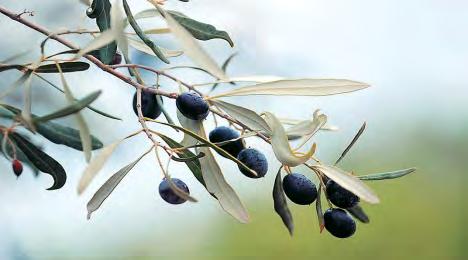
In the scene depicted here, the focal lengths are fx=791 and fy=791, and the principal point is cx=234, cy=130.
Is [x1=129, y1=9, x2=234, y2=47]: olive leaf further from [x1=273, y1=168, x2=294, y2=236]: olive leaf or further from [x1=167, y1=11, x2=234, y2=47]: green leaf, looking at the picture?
[x1=273, y1=168, x2=294, y2=236]: olive leaf

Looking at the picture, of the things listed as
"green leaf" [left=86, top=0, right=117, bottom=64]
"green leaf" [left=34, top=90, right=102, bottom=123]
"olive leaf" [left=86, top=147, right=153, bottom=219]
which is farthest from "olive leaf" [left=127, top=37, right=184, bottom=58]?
"green leaf" [left=34, top=90, right=102, bottom=123]

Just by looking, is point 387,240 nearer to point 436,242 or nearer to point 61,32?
point 436,242

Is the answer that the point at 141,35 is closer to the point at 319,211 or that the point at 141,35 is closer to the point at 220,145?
the point at 220,145

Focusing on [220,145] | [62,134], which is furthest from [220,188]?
[62,134]

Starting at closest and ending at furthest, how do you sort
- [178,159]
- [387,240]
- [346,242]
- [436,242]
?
[178,159], [346,242], [387,240], [436,242]

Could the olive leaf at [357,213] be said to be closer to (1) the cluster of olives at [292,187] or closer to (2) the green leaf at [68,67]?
(1) the cluster of olives at [292,187]

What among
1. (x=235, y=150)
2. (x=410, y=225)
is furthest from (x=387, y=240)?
(x=235, y=150)
